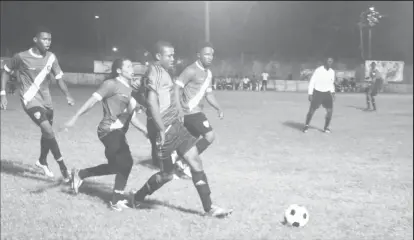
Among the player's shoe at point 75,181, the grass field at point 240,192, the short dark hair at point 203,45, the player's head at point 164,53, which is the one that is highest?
the short dark hair at point 203,45

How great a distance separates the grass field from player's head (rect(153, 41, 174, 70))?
1564 mm

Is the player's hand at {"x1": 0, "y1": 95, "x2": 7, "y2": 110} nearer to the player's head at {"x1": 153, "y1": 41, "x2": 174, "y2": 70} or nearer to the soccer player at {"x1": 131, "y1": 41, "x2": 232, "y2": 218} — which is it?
the soccer player at {"x1": 131, "y1": 41, "x2": 232, "y2": 218}

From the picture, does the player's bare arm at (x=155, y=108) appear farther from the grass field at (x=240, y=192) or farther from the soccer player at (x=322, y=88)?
the soccer player at (x=322, y=88)

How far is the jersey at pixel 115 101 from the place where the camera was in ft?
11.9

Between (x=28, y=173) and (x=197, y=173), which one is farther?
(x=28, y=173)

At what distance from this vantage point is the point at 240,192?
6461 millimetres

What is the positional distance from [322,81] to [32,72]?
9.00m

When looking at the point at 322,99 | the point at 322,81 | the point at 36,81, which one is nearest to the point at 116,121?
the point at 36,81

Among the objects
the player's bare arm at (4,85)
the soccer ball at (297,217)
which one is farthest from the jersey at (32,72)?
the soccer ball at (297,217)

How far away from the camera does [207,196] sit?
16.8 ft

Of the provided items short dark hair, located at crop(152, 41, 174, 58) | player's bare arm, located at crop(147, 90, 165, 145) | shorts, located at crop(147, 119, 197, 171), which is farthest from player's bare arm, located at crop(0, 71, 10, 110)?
short dark hair, located at crop(152, 41, 174, 58)

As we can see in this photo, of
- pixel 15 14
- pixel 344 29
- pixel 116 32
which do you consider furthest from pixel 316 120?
pixel 344 29

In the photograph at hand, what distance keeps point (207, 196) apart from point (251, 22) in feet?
196

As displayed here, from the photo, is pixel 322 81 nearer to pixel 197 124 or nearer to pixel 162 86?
pixel 197 124
